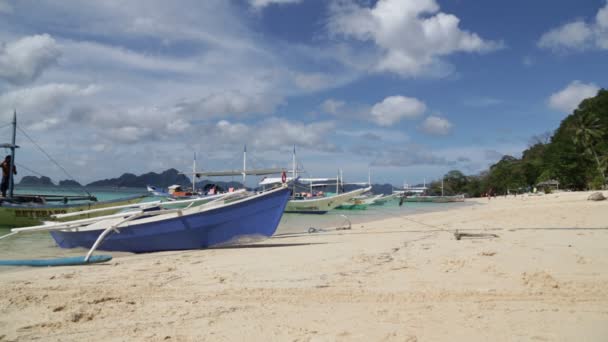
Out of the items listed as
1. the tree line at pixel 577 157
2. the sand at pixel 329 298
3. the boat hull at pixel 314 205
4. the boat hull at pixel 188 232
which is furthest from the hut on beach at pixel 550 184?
the boat hull at pixel 188 232

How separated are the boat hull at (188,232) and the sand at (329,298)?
2155 mm

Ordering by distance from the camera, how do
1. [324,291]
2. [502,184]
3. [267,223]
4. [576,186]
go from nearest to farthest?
[324,291] → [267,223] → [576,186] → [502,184]

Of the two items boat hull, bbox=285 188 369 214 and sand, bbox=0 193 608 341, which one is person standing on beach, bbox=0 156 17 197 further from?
boat hull, bbox=285 188 369 214

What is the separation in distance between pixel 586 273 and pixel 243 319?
15.4ft

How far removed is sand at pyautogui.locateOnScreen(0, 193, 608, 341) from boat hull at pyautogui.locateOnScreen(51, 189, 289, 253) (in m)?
2.16

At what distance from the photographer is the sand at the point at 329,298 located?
370 cm

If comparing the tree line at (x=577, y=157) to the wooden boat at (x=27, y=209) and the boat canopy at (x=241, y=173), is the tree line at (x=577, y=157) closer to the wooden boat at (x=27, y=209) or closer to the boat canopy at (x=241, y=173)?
the boat canopy at (x=241, y=173)

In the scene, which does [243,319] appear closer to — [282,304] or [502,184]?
[282,304]

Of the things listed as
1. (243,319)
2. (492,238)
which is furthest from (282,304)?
(492,238)

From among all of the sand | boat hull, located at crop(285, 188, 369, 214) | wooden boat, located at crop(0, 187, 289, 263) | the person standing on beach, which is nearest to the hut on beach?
boat hull, located at crop(285, 188, 369, 214)

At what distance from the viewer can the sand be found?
3.70 m

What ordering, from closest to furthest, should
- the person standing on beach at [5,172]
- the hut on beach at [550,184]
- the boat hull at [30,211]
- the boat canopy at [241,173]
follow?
the boat hull at [30,211], the person standing on beach at [5,172], the boat canopy at [241,173], the hut on beach at [550,184]

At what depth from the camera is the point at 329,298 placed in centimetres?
482

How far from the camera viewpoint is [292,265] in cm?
716
